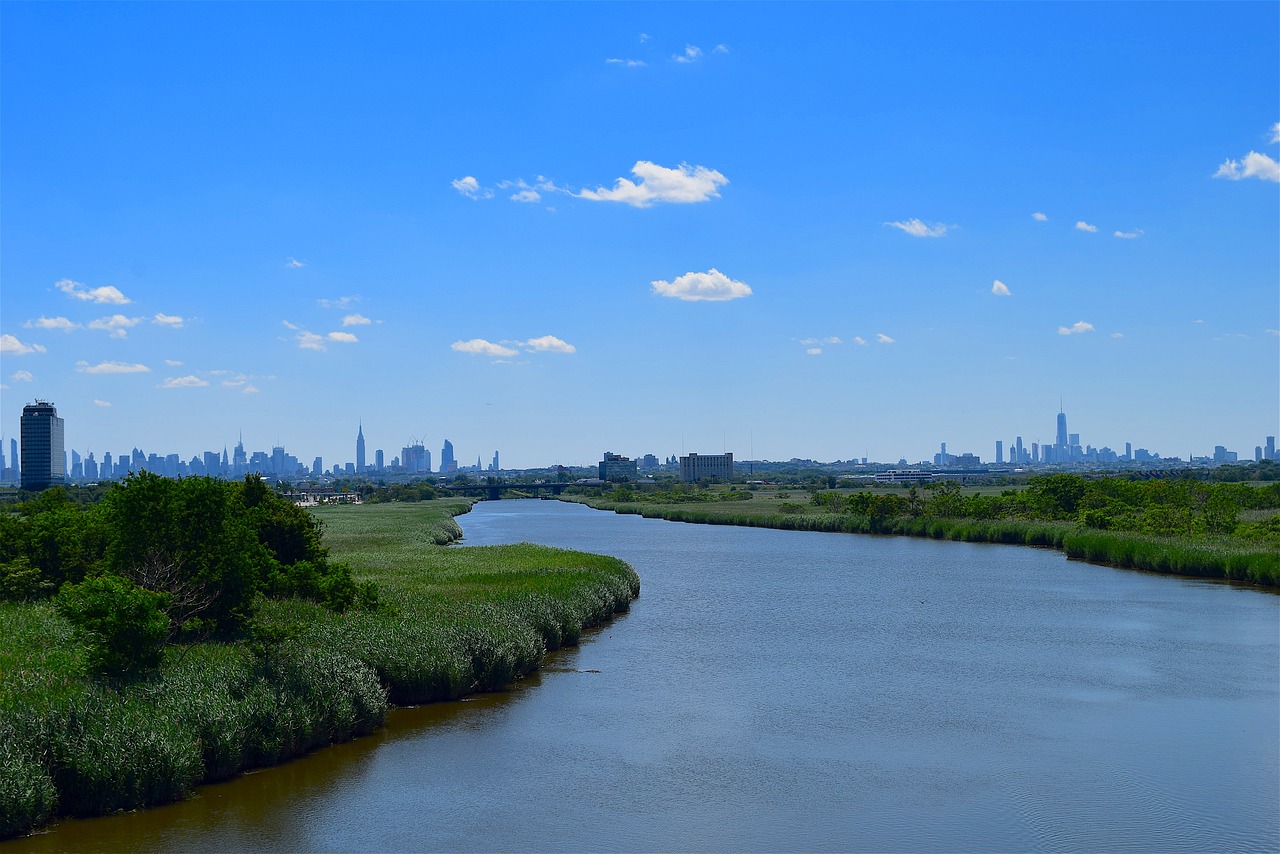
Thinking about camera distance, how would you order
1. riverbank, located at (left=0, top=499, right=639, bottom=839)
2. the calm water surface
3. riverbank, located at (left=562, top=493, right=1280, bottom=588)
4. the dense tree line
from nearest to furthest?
riverbank, located at (left=0, top=499, right=639, bottom=839)
the calm water surface
the dense tree line
riverbank, located at (left=562, top=493, right=1280, bottom=588)

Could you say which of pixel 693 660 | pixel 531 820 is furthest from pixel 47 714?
pixel 693 660

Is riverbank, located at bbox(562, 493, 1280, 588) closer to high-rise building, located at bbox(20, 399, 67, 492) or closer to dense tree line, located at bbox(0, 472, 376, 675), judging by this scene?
dense tree line, located at bbox(0, 472, 376, 675)

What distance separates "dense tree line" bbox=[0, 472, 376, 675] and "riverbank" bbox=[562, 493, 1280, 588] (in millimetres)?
43309

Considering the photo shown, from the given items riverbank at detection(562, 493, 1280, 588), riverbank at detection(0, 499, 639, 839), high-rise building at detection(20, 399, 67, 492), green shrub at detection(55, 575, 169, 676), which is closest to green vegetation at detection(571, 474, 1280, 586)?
riverbank at detection(562, 493, 1280, 588)

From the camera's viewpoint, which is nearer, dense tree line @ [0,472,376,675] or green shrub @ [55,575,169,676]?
green shrub @ [55,575,169,676]

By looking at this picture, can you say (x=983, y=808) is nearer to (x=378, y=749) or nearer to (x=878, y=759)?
(x=878, y=759)

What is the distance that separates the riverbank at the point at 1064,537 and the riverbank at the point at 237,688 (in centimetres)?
3545

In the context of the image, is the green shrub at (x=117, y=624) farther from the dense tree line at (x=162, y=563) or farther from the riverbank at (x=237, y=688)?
the riverbank at (x=237, y=688)

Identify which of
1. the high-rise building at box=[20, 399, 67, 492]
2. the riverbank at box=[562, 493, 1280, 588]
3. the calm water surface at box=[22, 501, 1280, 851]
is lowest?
the calm water surface at box=[22, 501, 1280, 851]

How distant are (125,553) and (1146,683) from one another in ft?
87.1

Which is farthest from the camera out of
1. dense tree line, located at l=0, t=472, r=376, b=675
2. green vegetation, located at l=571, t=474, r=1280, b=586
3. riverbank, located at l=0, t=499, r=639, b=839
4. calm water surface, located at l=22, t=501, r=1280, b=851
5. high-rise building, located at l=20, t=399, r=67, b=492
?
high-rise building, located at l=20, t=399, r=67, b=492

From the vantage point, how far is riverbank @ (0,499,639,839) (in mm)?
17438

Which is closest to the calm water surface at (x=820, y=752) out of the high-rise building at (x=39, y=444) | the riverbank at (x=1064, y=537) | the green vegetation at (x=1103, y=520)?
the riverbank at (x=1064, y=537)

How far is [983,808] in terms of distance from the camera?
741 inches
